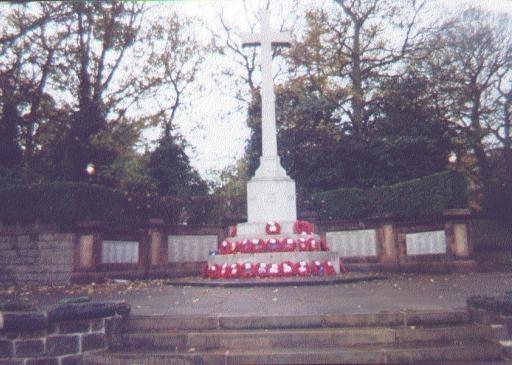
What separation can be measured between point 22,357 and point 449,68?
22.4 metres

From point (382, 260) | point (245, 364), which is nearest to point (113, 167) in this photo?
point (382, 260)

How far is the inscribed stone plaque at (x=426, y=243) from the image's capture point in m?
14.6

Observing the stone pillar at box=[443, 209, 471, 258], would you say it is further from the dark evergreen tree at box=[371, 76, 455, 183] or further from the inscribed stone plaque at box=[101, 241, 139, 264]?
the inscribed stone plaque at box=[101, 241, 139, 264]

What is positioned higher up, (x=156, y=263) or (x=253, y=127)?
(x=253, y=127)

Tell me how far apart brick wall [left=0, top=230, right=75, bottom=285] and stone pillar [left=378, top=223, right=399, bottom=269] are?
32.4 ft

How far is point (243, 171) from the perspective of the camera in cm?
2752

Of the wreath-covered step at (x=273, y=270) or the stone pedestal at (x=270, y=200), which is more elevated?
the stone pedestal at (x=270, y=200)

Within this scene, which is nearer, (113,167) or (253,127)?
(113,167)

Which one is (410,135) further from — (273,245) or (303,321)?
(303,321)

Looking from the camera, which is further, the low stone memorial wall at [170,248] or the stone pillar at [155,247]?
the stone pillar at [155,247]

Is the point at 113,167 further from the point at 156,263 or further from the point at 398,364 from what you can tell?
the point at 398,364

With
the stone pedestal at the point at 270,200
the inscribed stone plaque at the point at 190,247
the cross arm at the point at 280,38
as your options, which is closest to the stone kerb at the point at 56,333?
the stone pedestal at the point at 270,200

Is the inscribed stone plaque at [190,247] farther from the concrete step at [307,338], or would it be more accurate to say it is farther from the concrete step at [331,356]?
the concrete step at [331,356]

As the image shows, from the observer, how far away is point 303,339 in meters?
5.49
